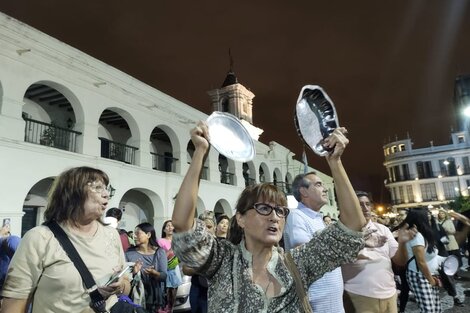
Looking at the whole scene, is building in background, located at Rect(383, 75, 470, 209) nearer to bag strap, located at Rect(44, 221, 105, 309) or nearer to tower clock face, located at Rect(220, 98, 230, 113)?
tower clock face, located at Rect(220, 98, 230, 113)

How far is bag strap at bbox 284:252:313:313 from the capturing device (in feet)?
5.48

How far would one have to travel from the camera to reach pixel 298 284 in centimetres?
171

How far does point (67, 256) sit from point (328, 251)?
1.61m

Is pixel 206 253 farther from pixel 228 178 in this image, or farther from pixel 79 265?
pixel 228 178

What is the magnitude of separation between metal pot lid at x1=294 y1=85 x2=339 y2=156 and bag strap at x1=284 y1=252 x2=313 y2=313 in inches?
24.3

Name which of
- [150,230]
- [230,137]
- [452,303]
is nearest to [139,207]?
[150,230]

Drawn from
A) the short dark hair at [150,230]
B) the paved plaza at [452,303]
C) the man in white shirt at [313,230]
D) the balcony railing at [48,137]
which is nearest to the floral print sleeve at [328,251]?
the man in white shirt at [313,230]

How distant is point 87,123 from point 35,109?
2.79 m

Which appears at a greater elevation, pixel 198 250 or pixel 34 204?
pixel 34 204

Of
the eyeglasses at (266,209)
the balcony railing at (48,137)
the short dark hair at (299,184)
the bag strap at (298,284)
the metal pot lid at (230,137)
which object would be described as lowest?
the bag strap at (298,284)

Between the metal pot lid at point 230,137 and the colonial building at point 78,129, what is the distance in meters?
9.46

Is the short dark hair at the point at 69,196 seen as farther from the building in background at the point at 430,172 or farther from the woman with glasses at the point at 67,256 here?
the building in background at the point at 430,172

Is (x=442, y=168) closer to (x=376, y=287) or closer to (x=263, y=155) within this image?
(x=263, y=155)

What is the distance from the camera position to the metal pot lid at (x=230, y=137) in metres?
1.93
